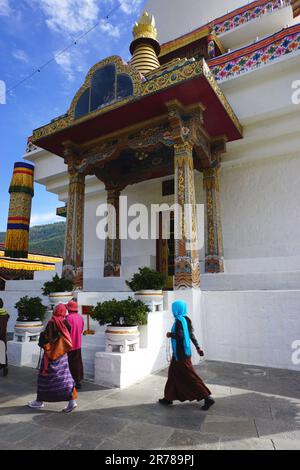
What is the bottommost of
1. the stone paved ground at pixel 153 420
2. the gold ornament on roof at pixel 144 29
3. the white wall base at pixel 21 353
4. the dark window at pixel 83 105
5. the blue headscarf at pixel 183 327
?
the stone paved ground at pixel 153 420

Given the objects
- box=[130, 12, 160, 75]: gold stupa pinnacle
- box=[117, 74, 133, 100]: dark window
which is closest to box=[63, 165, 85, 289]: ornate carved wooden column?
box=[117, 74, 133, 100]: dark window

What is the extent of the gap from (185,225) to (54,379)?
3.94 m

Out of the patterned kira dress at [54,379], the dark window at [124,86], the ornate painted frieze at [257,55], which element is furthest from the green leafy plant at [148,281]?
the ornate painted frieze at [257,55]

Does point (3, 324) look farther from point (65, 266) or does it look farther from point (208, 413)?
point (208, 413)

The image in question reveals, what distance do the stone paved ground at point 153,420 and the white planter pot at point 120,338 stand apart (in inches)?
22.4

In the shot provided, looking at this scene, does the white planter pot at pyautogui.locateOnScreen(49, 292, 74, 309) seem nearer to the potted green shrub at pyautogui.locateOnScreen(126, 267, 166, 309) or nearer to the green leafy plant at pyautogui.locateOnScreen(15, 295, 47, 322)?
the green leafy plant at pyautogui.locateOnScreen(15, 295, 47, 322)

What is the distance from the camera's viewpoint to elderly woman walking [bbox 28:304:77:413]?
144 inches

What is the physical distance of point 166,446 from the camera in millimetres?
2719

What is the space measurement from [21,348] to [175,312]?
3598mm

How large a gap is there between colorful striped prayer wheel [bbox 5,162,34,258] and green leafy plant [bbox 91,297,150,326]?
29.1 feet

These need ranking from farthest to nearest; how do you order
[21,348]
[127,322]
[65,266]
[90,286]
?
[90,286] → [65,266] → [21,348] → [127,322]

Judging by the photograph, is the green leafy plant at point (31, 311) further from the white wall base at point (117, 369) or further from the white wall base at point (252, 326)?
the white wall base at point (252, 326)

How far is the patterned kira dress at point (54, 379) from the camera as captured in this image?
365 cm
